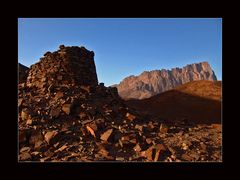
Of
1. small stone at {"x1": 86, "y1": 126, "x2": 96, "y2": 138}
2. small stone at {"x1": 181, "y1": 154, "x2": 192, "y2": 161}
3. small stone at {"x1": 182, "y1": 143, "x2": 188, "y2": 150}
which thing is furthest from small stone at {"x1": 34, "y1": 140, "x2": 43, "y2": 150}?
small stone at {"x1": 182, "y1": 143, "x2": 188, "y2": 150}

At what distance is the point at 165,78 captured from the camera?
96688mm

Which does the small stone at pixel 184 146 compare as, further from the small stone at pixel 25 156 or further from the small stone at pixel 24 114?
the small stone at pixel 24 114

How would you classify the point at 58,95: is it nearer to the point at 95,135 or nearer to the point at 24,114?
the point at 24,114

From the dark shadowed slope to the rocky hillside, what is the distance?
60447mm

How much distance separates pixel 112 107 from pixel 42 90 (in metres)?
3.59

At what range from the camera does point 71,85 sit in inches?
535

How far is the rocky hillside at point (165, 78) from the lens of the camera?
92.2 metres

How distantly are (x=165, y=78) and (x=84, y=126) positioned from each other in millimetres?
88471

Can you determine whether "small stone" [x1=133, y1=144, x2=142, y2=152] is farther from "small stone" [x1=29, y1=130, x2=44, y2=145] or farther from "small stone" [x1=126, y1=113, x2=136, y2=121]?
"small stone" [x1=29, y1=130, x2=44, y2=145]

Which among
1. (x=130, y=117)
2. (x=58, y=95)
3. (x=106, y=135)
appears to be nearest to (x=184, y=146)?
(x=106, y=135)

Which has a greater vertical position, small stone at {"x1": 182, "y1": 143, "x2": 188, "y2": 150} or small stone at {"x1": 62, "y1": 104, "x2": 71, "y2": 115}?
small stone at {"x1": 62, "y1": 104, "x2": 71, "y2": 115}

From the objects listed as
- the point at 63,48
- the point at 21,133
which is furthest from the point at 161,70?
the point at 21,133

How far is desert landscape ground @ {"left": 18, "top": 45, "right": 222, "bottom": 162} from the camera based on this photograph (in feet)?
27.3
